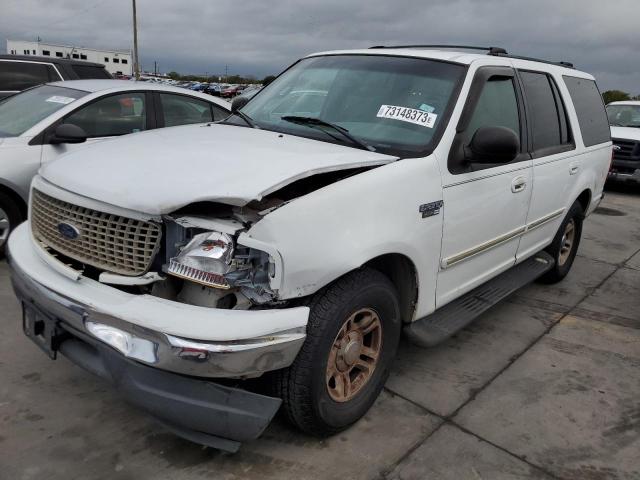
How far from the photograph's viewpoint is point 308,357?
2.35 meters

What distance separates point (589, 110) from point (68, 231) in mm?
4513

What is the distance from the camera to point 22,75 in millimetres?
8195

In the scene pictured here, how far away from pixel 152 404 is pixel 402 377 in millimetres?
1717

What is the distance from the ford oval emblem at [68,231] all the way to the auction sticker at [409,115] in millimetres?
1750

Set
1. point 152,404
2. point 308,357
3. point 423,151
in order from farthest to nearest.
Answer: point 423,151 < point 308,357 < point 152,404

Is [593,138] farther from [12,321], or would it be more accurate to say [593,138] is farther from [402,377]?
[12,321]

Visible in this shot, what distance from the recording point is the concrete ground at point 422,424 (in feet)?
8.41

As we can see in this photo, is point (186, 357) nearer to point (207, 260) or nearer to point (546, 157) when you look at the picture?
point (207, 260)

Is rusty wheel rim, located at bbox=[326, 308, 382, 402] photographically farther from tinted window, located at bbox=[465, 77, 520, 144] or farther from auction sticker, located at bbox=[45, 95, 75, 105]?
auction sticker, located at bbox=[45, 95, 75, 105]

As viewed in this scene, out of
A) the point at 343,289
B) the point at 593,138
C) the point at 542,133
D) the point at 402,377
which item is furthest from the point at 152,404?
the point at 593,138

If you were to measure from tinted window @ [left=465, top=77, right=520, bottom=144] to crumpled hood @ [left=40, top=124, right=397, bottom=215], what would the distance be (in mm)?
818

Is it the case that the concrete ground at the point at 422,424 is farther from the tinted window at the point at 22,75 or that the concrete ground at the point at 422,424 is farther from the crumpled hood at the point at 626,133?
the crumpled hood at the point at 626,133

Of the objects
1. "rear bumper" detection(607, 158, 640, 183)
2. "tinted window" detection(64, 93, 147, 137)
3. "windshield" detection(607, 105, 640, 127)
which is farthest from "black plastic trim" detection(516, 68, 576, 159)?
"windshield" detection(607, 105, 640, 127)

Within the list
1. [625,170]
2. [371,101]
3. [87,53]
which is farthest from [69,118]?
[87,53]
